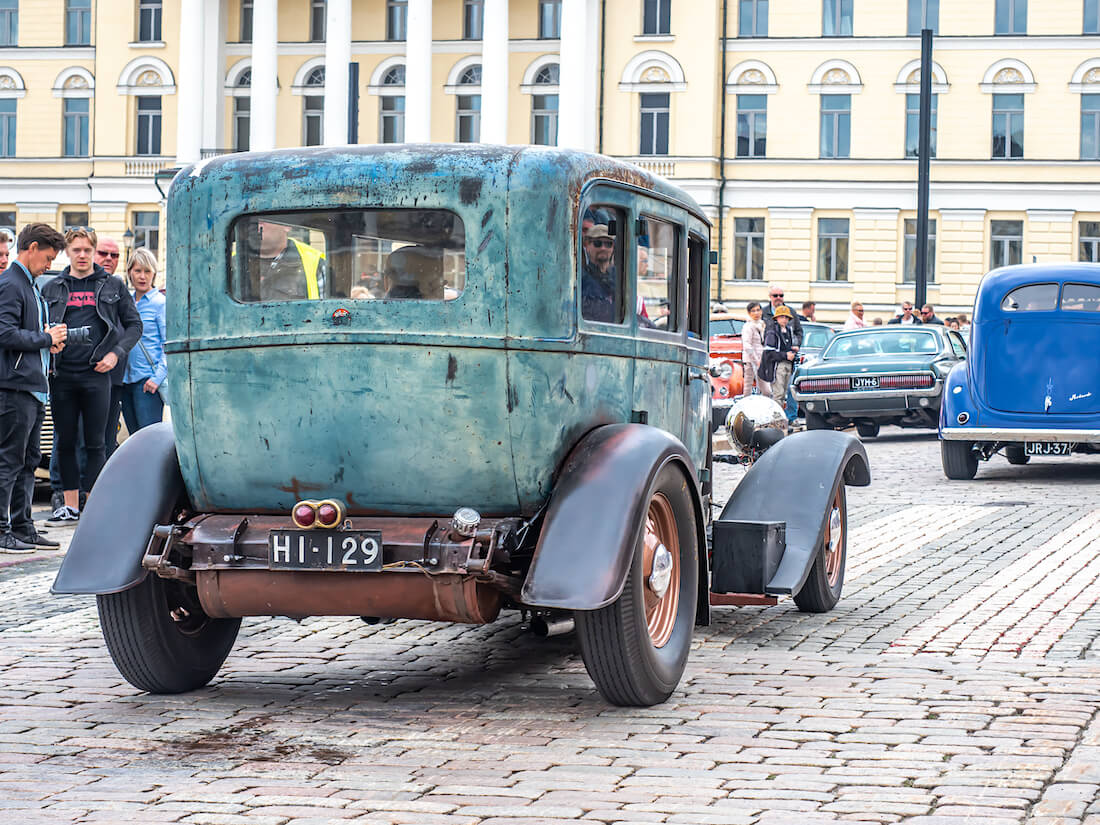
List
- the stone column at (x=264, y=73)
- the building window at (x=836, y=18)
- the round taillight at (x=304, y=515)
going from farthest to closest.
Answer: the stone column at (x=264, y=73), the building window at (x=836, y=18), the round taillight at (x=304, y=515)

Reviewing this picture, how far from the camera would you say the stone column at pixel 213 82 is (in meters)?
56.1

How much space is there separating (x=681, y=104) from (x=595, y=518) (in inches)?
1894

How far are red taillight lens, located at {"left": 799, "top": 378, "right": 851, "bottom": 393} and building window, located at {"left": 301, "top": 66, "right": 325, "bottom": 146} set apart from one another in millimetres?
36913

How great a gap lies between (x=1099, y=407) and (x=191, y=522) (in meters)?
11.8

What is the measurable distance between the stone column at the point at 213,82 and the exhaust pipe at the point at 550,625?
5056 centimetres

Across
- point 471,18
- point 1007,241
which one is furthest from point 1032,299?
point 471,18

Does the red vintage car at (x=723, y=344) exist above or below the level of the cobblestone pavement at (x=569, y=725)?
above

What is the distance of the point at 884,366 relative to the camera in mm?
22422

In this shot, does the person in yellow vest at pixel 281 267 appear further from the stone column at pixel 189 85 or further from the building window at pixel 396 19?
the building window at pixel 396 19

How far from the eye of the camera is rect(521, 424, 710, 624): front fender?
18.2 ft

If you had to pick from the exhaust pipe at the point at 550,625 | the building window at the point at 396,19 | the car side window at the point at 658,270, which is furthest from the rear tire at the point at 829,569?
the building window at the point at 396,19

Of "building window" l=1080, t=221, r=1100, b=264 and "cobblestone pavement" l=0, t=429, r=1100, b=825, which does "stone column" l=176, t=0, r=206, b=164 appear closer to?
"building window" l=1080, t=221, r=1100, b=264

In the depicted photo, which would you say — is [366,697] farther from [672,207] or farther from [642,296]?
[672,207]

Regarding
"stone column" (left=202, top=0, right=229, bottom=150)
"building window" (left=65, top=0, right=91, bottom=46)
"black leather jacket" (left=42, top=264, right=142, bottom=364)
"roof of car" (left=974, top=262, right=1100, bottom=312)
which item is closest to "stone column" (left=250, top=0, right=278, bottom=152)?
"stone column" (left=202, top=0, right=229, bottom=150)
